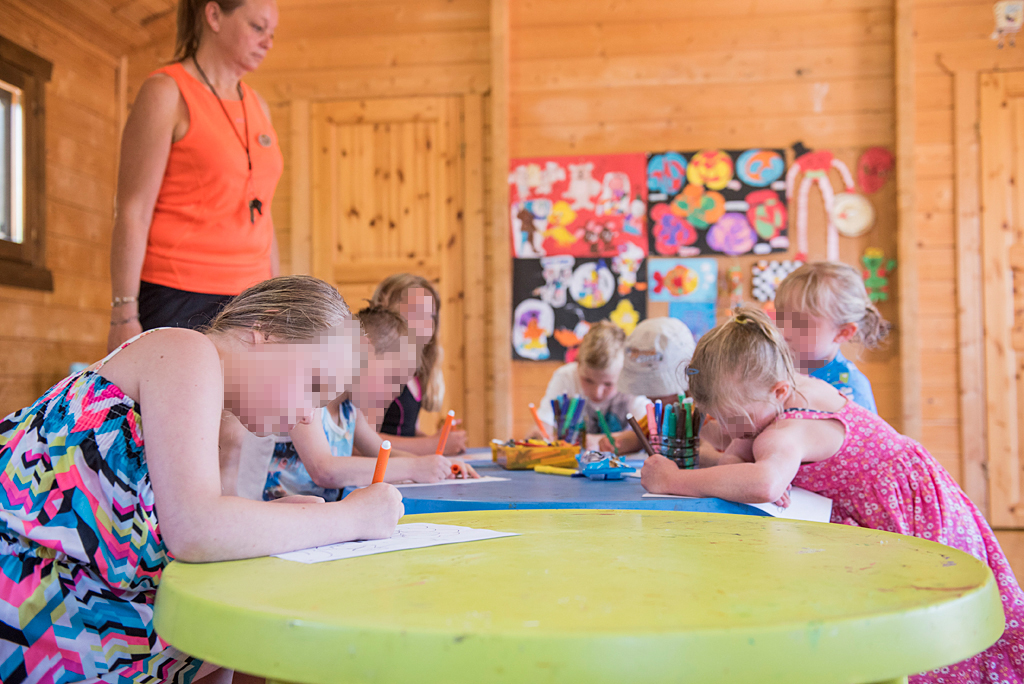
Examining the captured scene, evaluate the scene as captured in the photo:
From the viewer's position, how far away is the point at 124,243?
1.78 meters

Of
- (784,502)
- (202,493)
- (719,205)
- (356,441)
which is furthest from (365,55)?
(202,493)

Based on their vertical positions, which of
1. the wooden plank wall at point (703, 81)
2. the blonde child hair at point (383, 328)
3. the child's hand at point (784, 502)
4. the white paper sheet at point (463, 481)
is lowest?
the white paper sheet at point (463, 481)

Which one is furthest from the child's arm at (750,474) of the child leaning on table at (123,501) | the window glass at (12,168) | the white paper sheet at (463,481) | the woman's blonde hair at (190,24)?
the window glass at (12,168)

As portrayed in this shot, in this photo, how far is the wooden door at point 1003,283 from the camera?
4.12 metres

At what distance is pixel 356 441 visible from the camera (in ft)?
7.13

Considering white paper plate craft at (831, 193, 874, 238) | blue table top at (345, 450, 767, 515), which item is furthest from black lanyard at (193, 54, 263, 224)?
white paper plate craft at (831, 193, 874, 238)

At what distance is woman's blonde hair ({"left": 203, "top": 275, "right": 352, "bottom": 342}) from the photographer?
42.6 inches

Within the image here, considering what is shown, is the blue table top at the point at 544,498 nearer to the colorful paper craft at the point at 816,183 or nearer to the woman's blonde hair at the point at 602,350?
the woman's blonde hair at the point at 602,350

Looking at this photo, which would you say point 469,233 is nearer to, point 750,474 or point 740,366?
point 740,366

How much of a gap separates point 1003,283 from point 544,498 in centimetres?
377

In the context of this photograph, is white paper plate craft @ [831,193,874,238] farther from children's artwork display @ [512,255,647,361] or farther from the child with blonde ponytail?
the child with blonde ponytail

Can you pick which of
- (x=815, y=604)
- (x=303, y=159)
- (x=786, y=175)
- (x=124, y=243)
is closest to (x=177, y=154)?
(x=124, y=243)

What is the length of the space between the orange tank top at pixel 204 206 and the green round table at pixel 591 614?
3.93 feet

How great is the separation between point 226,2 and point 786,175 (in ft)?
10.5
